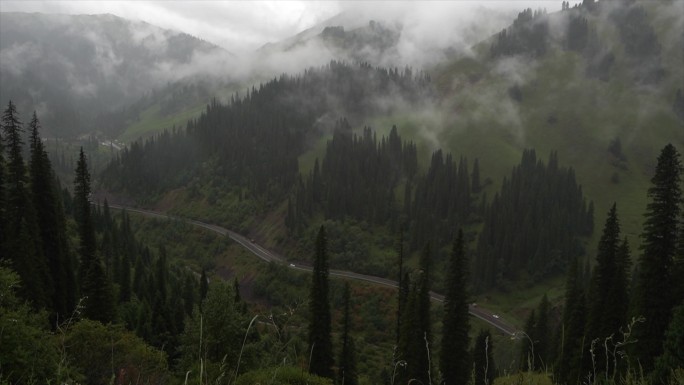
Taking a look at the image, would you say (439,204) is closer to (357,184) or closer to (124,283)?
(357,184)

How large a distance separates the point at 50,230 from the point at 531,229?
12958 centimetres

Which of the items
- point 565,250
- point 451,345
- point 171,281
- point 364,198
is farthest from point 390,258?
point 451,345

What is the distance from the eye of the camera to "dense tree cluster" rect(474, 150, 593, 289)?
13312 cm

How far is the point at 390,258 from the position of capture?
139 meters

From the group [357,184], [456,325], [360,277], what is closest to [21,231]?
[456,325]

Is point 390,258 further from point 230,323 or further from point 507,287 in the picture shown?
point 230,323

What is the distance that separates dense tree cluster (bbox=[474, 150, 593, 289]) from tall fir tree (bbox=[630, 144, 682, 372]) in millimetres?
96860

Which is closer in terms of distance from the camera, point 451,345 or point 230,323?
point 230,323

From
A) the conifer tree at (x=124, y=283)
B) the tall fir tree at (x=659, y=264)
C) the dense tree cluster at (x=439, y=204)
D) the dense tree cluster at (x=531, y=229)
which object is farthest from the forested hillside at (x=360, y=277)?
the dense tree cluster at (x=439, y=204)

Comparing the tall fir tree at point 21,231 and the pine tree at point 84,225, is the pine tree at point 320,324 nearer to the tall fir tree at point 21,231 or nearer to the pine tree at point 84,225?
the pine tree at point 84,225

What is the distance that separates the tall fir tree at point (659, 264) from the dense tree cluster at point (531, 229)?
96.9m

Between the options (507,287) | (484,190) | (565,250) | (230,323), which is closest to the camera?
(230,323)

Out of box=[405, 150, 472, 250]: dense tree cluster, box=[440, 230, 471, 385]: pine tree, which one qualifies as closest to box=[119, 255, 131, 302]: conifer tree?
box=[440, 230, 471, 385]: pine tree

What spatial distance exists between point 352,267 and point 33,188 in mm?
99804
